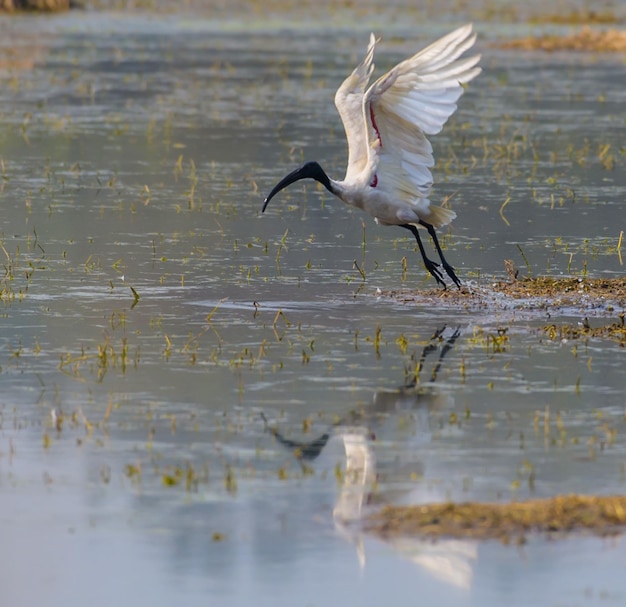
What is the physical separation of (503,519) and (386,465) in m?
1.00

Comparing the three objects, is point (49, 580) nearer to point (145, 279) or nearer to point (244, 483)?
point (244, 483)

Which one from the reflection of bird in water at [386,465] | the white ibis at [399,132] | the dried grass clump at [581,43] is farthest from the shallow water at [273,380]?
the dried grass clump at [581,43]

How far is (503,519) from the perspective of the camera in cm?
619

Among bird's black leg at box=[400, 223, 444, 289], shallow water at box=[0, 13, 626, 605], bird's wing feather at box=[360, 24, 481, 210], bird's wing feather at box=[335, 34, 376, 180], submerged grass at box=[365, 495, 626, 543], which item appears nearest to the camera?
shallow water at box=[0, 13, 626, 605]

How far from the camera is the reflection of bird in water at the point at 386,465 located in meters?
5.91

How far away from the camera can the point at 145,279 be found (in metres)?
11.9

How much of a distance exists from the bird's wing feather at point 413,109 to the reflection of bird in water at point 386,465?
1.95 metres

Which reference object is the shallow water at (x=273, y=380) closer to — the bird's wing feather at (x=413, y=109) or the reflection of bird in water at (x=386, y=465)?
the reflection of bird in water at (x=386, y=465)

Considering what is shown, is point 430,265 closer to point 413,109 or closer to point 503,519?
point 413,109

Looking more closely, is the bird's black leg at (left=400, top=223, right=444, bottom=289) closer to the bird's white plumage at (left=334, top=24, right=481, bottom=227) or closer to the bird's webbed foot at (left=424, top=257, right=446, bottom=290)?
the bird's webbed foot at (left=424, top=257, right=446, bottom=290)

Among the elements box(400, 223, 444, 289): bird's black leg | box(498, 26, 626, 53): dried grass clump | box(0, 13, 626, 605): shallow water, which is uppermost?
box(498, 26, 626, 53): dried grass clump

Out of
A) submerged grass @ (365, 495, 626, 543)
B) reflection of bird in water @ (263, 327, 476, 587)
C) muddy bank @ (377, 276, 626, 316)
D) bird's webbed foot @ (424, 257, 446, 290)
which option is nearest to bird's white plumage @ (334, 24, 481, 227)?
bird's webbed foot @ (424, 257, 446, 290)

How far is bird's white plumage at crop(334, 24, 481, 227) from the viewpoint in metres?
10.8

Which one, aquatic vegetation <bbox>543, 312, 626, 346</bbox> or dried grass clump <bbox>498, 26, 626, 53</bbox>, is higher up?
dried grass clump <bbox>498, 26, 626, 53</bbox>
